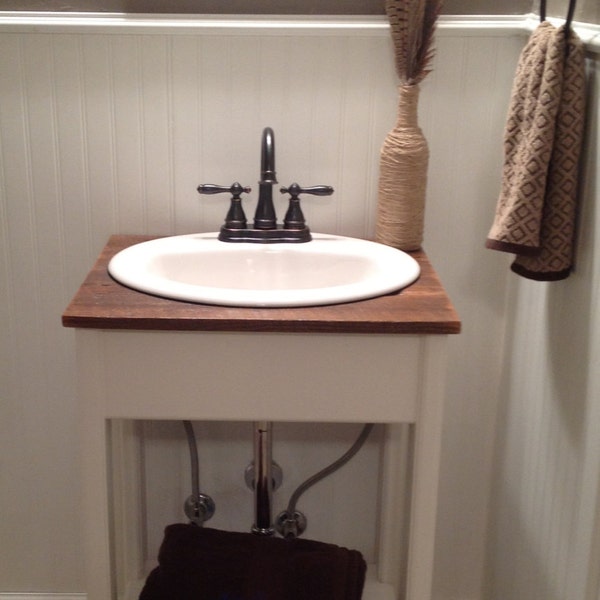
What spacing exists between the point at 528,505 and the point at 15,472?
3.29ft

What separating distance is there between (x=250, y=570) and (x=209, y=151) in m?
0.74

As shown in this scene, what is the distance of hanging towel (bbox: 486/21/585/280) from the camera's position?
3.75 feet

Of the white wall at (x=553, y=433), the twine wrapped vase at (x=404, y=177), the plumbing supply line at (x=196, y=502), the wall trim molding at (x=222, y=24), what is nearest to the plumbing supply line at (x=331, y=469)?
the plumbing supply line at (x=196, y=502)

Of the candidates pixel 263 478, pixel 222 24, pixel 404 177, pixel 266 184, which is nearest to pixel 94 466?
pixel 263 478

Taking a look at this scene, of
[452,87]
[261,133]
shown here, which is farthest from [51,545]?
[452,87]

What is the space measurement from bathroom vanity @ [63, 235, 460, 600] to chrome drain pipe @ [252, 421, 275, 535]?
0.36 m

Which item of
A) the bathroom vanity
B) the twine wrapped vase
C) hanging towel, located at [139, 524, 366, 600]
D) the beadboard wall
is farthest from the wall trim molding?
hanging towel, located at [139, 524, 366, 600]

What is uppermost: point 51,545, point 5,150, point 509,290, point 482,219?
point 5,150

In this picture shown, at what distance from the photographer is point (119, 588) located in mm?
1519

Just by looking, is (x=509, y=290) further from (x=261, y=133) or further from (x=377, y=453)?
(x=261, y=133)

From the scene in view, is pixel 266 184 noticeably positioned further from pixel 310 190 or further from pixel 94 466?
pixel 94 466

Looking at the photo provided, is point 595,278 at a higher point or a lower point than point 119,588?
higher

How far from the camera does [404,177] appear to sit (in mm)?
1416

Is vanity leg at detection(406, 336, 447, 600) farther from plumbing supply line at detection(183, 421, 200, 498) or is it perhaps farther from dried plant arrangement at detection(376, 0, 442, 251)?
plumbing supply line at detection(183, 421, 200, 498)
